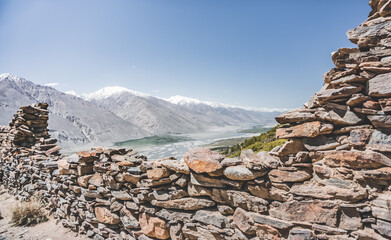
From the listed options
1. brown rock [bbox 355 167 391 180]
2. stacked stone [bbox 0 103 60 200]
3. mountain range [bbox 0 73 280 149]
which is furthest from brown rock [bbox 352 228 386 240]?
mountain range [bbox 0 73 280 149]

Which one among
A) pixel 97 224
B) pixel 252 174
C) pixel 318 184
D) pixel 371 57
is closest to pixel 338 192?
pixel 318 184

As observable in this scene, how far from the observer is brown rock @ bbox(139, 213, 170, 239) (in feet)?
16.0

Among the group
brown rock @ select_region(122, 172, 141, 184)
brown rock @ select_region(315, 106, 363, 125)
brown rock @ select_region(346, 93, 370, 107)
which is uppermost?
brown rock @ select_region(346, 93, 370, 107)

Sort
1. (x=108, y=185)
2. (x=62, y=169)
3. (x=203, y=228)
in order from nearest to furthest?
(x=203, y=228) < (x=108, y=185) < (x=62, y=169)

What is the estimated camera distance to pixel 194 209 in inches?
180

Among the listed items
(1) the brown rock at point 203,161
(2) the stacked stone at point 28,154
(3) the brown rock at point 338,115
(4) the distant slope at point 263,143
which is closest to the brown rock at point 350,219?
(3) the brown rock at point 338,115

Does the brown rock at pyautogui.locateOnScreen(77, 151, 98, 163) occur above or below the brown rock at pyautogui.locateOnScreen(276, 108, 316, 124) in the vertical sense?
below

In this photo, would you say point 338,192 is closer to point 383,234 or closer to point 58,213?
point 383,234

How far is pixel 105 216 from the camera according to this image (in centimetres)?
578

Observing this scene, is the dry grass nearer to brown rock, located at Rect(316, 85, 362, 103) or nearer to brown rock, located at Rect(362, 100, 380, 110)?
brown rock, located at Rect(316, 85, 362, 103)

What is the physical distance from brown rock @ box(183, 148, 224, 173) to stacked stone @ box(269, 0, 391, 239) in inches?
50.3

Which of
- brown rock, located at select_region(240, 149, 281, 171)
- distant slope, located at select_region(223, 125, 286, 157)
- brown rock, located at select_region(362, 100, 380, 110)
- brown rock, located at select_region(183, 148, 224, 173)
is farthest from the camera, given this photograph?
distant slope, located at select_region(223, 125, 286, 157)

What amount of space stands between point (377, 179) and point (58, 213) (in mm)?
9398

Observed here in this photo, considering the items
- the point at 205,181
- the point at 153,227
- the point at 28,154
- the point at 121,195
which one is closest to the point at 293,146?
the point at 205,181
